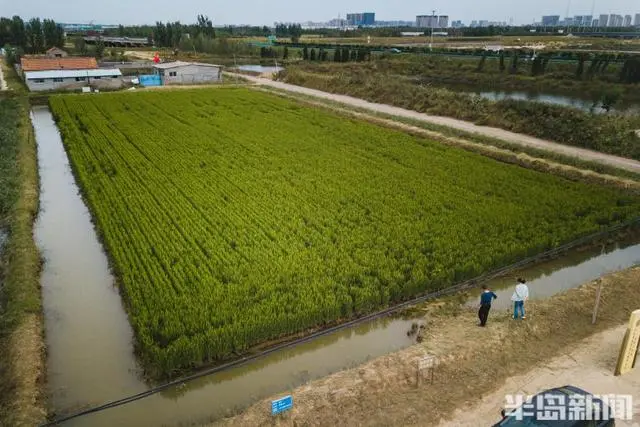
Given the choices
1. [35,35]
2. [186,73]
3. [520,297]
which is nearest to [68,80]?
[186,73]

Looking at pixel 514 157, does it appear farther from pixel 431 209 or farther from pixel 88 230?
pixel 88 230

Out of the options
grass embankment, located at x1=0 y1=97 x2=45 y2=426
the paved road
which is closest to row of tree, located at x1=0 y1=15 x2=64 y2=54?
the paved road

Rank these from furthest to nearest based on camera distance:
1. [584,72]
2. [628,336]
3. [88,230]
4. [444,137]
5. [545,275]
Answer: [584,72] → [444,137] → [88,230] → [545,275] → [628,336]

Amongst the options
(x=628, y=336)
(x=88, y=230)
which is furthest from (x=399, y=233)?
(x=88, y=230)

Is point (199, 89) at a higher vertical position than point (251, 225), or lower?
higher

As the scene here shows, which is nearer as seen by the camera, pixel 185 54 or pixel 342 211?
pixel 342 211

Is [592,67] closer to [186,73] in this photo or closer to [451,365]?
[186,73]
